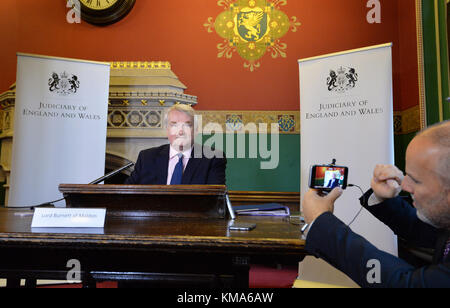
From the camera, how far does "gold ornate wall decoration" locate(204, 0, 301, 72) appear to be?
4.30 meters

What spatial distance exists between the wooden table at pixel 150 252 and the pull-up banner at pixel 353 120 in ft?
6.04

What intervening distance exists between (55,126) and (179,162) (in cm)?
149

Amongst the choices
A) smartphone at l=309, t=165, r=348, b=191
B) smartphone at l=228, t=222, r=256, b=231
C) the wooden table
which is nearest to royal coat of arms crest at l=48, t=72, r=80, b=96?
the wooden table

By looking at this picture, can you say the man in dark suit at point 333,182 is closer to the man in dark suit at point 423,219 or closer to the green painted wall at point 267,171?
the man in dark suit at point 423,219

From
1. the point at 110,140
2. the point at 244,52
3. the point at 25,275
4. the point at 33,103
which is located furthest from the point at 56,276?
the point at 244,52

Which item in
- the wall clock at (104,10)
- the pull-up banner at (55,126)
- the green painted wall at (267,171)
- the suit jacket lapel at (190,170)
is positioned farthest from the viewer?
the wall clock at (104,10)

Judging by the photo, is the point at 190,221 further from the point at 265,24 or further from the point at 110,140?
the point at 265,24

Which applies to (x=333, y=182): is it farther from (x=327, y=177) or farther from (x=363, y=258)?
(x=363, y=258)

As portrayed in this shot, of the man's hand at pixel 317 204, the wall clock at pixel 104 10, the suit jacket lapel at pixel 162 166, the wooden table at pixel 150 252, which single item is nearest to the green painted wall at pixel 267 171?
the suit jacket lapel at pixel 162 166

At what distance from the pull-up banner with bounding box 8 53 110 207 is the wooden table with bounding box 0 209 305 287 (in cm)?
219

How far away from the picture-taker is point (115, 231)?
4.27 ft

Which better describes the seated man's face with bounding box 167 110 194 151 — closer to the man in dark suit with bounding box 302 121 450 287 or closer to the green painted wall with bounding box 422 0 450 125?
the man in dark suit with bounding box 302 121 450 287

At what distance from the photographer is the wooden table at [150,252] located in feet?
3.87

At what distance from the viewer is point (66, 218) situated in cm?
139
